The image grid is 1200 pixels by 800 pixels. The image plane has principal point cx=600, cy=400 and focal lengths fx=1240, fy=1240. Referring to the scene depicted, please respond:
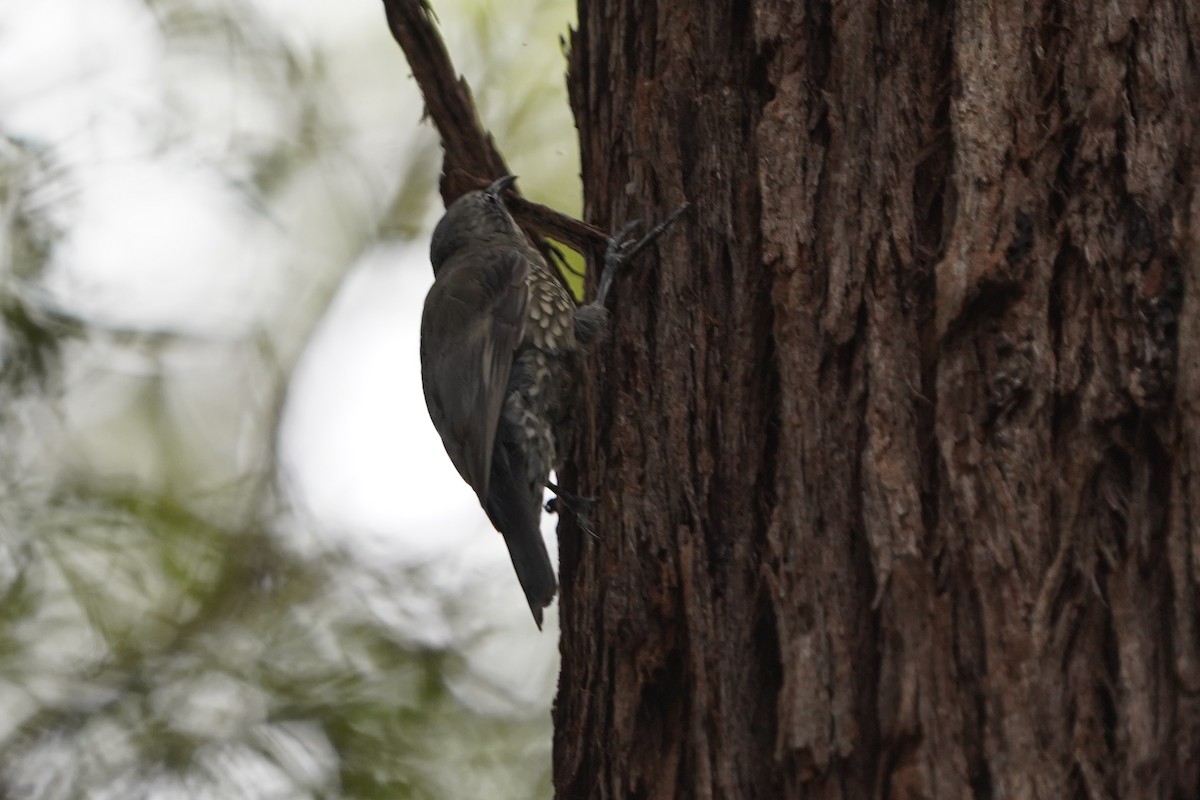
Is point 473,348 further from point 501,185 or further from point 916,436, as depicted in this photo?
point 916,436

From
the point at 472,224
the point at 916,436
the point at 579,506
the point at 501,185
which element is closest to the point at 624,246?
the point at 579,506

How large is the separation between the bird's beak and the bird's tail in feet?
2.18

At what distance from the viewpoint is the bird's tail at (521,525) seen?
2725 mm

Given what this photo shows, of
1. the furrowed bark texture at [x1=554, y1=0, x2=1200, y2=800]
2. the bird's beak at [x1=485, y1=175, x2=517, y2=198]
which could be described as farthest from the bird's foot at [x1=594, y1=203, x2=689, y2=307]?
the bird's beak at [x1=485, y1=175, x2=517, y2=198]

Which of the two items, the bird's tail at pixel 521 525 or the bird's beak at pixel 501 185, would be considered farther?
the bird's beak at pixel 501 185

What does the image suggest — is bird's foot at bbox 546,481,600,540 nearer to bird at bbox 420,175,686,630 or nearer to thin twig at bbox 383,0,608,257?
bird at bbox 420,175,686,630

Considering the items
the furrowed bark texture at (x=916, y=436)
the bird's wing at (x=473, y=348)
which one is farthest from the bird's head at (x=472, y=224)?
the furrowed bark texture at (x=916, y=436)

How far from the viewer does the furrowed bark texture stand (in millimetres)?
1572

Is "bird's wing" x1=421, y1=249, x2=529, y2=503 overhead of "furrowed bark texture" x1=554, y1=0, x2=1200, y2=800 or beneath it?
overhead

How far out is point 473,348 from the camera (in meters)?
3.25

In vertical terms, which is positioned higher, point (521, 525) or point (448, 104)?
point (448, 104)

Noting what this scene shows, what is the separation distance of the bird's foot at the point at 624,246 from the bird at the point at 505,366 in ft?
0.32

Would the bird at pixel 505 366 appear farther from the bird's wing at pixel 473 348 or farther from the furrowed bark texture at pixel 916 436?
the furrowed bark texture at pixel 916 436

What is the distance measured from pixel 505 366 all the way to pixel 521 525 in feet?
1.55
